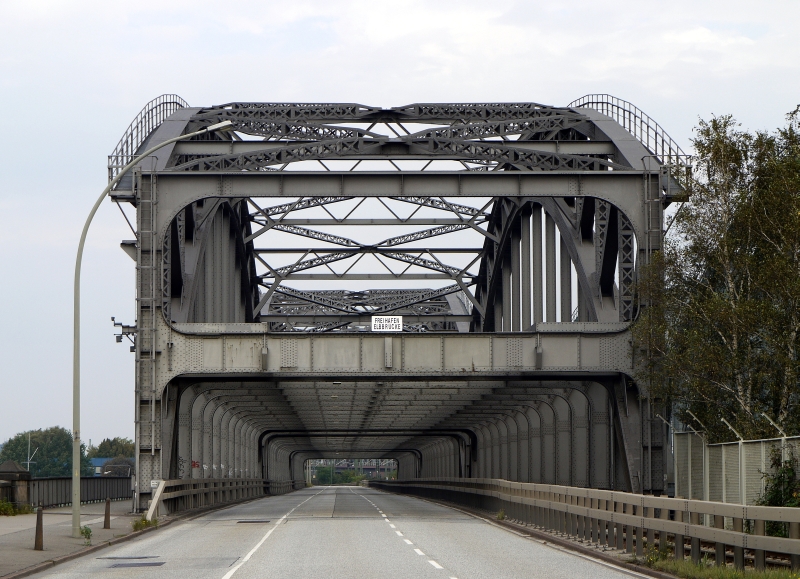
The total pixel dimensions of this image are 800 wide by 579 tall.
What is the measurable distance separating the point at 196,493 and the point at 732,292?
22778mm

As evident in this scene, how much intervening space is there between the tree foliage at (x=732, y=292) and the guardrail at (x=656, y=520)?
5281 mm

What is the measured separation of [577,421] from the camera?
47.4m

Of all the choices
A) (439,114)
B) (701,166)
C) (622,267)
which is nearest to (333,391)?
(439,114)

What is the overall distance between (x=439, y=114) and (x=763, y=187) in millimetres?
15419

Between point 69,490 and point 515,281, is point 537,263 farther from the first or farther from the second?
point 69,490

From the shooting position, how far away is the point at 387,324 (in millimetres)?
38438

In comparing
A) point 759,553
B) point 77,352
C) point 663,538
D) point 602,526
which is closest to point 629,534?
point 663,538

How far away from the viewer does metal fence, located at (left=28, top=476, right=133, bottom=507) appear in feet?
135

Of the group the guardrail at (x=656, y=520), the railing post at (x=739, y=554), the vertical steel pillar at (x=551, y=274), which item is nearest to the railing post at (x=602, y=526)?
the guardrail at (x=656, y=520)

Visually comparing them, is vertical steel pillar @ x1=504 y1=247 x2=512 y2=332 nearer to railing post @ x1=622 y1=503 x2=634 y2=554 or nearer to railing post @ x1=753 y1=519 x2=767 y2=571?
railing post @ x1=622 y1=503 x2=634 y2=554

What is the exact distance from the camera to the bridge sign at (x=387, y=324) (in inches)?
1501

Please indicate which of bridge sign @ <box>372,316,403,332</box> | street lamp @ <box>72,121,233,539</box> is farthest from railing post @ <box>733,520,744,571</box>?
bridge sign @ <box>372,316,403,332</box>

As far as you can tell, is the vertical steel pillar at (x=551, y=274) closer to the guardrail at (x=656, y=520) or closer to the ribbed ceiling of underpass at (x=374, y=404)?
the ribbed ceiling of underpass at (x=374, y=404)

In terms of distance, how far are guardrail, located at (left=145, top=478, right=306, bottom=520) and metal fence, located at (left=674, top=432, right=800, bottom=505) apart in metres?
14.9
